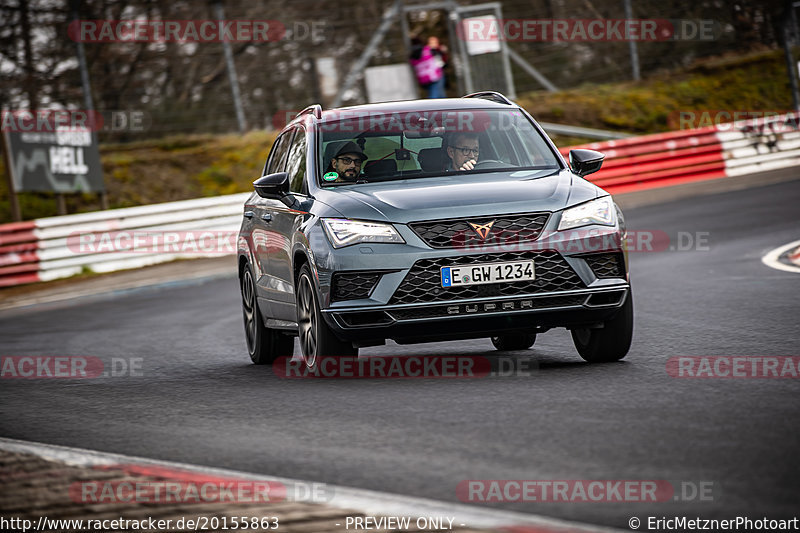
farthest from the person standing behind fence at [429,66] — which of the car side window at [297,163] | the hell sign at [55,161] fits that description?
the car side window at [297,163]

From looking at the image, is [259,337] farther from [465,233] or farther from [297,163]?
[465,233]

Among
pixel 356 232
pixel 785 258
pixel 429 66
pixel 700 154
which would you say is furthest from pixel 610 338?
pixel 700 154

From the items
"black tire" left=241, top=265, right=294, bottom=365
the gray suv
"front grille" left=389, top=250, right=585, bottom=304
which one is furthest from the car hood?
"black tire" left=241, top=265, right=294, bottom=365

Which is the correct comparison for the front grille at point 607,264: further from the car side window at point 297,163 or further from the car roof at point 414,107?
the car side window at point 297,163

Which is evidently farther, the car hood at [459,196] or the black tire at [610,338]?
the black tire at [610,338]

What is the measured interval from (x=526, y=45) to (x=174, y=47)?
739 centimetres

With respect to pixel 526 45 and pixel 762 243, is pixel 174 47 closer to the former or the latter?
pixel 526 45

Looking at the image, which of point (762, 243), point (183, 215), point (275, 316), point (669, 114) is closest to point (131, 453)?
point (275, 316)

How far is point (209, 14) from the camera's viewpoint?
2677 centimetres

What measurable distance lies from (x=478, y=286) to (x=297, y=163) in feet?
7.74

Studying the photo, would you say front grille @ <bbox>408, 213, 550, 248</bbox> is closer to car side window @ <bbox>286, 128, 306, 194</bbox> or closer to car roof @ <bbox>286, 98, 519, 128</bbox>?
car side window @ <bbox>286, 128, 306, 194</bbox>

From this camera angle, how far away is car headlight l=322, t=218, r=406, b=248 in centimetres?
→ 793

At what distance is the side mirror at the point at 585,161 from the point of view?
900cm

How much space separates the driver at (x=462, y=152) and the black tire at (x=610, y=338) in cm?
136
